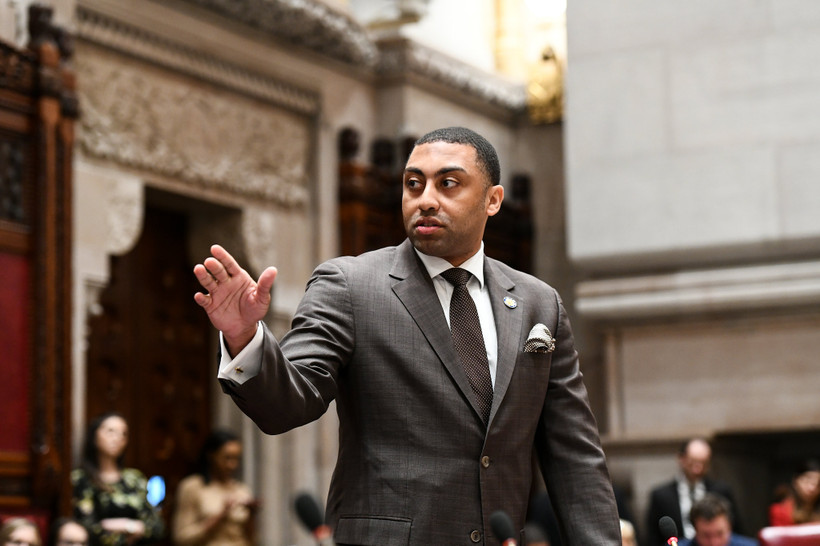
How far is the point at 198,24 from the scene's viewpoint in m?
9.05

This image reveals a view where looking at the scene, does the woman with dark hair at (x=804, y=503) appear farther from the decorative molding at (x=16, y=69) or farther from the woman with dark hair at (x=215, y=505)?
the decorative molding at (x=16, y=69)

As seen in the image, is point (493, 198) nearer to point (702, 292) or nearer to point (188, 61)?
point (702, 292)

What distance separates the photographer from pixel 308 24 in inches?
372

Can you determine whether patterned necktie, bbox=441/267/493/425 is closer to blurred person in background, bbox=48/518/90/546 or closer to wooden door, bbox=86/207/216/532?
blurred person in background, bbox=48/518/90/546

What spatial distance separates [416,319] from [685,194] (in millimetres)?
6175

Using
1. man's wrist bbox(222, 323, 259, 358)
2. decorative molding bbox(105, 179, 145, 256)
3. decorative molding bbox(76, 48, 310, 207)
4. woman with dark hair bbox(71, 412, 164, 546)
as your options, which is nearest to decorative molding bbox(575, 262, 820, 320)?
decorative molding bbox(76, 48, 310, 207)

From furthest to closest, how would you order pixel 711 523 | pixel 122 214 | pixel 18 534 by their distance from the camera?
pixel 122 214
pixel 711 523
pixel 18 534

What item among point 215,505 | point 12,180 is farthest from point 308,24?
point 215,505

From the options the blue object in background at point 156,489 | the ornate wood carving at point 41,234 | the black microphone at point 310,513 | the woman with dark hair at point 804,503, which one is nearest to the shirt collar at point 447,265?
the black microphone at point 310,513

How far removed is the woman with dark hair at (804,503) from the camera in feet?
25.6

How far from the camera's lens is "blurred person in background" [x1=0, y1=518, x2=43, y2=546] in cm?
612

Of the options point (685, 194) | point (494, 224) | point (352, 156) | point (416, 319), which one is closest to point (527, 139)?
point (494, 224)

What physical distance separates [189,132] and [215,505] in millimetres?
2591

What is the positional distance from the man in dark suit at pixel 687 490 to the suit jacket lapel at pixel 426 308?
5.36 metres
